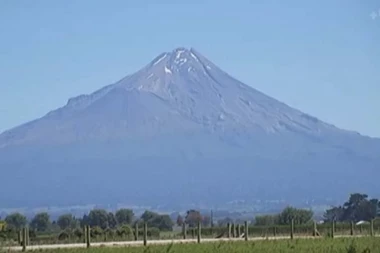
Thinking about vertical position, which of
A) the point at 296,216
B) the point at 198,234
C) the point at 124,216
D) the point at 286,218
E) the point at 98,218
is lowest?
the point at 198,234

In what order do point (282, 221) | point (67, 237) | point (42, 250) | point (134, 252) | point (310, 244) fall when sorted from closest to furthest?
point (134, 252)
point (42, 250)
point (310, 244)
point (67, 237)
point (282, 221)

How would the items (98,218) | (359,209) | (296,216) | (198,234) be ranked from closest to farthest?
1. (198,234)
2. (296,216)
3. (98,218)
4. (359,209)

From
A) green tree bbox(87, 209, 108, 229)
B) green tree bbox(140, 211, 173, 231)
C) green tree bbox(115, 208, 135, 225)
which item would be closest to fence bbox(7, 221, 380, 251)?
green tree bbox(87, 209, 108, 229)

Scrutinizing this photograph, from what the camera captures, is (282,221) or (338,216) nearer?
(282,221)

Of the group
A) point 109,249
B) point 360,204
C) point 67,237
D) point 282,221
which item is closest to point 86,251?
point 109,249

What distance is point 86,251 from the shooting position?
29.5 metres

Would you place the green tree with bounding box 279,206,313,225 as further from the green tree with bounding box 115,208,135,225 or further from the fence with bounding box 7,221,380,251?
the green tree with bounding box 115,208,135,225

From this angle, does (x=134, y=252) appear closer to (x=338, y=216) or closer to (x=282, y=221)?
(x=282, y=221)

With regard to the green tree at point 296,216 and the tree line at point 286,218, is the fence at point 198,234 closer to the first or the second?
the green tree at point 296,216

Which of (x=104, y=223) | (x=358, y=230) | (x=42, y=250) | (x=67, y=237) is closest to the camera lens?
(x=42, y=250)

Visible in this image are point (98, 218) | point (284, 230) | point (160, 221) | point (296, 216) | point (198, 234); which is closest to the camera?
point (198, 234)

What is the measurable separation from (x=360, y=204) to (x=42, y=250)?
177 feet

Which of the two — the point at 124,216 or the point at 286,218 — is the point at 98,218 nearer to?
the point at 124,216

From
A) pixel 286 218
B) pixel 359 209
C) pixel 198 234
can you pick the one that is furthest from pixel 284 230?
pixel 359 209
